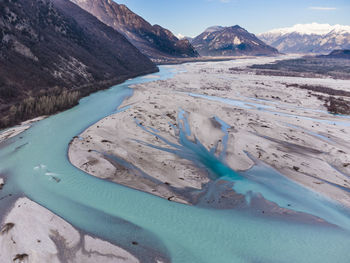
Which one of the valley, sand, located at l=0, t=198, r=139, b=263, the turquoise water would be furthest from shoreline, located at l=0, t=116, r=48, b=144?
sand, located at l=0, t=198, r=139, b=263

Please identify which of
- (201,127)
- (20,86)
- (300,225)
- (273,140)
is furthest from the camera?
(20,86)

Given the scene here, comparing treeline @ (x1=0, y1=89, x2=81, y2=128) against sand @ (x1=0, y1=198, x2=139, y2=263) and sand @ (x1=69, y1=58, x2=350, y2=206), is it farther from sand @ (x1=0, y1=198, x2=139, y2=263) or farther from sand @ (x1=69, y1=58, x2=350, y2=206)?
sand @ (x1=0, y1=198, x2=139, y2=263)

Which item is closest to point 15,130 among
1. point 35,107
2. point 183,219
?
point 35,107

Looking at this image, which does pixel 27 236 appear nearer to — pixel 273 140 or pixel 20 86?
pixel 273 140

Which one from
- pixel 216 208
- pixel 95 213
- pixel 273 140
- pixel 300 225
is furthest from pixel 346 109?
pixel 95 213

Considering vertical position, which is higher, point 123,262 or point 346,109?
point 346,109

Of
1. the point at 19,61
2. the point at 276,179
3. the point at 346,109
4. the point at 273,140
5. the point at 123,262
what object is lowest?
the point at 123,262

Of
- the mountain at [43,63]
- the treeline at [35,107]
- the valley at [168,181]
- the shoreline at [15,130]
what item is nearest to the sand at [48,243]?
the valley at [168,181]
